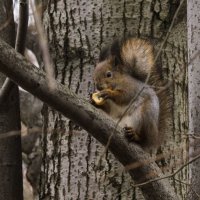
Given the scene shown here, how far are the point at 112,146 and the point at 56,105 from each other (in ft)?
0.55

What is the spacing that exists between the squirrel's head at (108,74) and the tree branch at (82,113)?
0.58m

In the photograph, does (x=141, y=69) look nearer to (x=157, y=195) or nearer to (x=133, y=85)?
(x=133, y=85)

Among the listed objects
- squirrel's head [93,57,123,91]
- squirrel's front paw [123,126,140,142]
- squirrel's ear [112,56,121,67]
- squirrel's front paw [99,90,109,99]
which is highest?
squirrel's ear [112,56,121,67]

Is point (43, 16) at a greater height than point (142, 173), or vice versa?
point (43, 16)

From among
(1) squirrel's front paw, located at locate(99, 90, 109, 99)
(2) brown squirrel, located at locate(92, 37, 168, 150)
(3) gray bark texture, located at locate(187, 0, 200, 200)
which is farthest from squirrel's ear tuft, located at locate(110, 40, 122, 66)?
(3) gray bark texture, located at locate(187, 0, 200, 200)

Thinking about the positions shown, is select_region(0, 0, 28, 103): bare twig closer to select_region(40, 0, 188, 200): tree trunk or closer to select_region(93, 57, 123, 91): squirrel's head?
select_region(40, 0, 188, 200): tree trunk

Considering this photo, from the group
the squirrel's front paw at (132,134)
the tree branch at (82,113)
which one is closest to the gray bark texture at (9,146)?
the squirrel's front paw at (132,134)

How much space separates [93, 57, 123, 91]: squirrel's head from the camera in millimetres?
1992

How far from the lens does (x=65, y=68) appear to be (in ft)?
6.31

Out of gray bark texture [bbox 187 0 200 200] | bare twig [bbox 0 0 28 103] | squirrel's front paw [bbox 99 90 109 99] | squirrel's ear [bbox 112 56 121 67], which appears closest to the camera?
gray bark texture [bbox 187 0 200 200]

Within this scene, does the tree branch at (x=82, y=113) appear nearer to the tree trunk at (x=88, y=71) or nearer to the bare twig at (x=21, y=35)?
the bare twig at (x=21, y=35)

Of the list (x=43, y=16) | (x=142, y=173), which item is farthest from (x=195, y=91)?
(x=43, y=16)

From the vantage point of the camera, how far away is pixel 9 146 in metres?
2.03

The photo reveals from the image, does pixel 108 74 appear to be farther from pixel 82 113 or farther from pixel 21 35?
pixel 82 113
